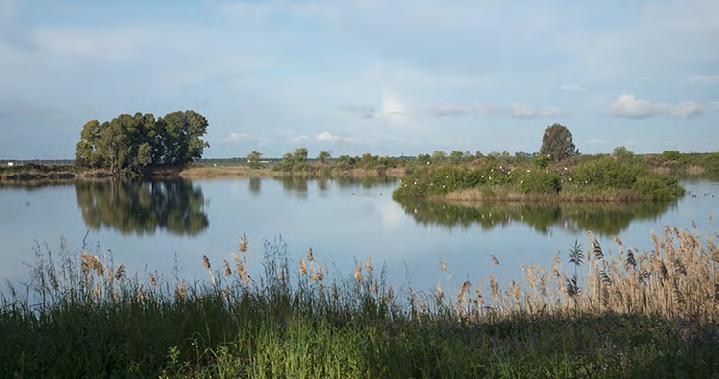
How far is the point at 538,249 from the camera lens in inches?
601

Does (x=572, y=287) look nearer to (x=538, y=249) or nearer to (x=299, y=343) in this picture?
(x=299, y=343)

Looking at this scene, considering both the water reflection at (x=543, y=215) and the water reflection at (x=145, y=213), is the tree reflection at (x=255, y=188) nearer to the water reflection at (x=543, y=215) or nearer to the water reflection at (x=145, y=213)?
the water reflection at (x=145, y=213)

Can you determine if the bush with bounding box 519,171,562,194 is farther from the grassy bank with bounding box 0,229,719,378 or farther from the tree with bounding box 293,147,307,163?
the tree with bounding box 293,147,307,163

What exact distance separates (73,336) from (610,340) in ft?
12.4

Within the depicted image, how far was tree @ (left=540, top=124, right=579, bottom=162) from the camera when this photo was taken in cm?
5847

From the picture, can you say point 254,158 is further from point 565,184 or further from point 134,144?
point 565,184

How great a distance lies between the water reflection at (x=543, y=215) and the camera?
66.2ft

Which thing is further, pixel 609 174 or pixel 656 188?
pixel 609 174

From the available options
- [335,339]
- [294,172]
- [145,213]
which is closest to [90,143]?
[294,172]

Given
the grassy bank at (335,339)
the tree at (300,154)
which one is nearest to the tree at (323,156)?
the tree at (300,154)

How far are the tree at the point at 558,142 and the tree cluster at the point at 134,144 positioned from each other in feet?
125

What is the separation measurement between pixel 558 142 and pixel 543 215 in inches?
1508

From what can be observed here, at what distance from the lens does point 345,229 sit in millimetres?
20203

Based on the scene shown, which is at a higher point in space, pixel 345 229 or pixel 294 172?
pixel 294 172
